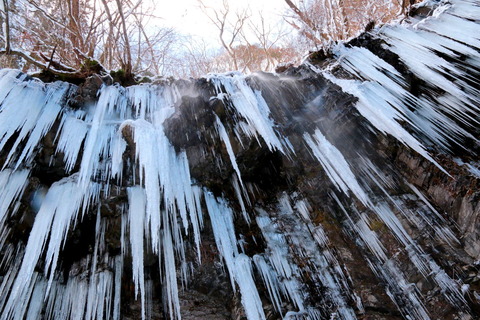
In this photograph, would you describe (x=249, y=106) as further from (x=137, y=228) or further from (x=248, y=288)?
(x=248, y=288)

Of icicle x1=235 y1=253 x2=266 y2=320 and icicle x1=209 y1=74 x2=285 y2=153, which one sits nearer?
icicle x1=235 y1=253 x2=266 y2=320

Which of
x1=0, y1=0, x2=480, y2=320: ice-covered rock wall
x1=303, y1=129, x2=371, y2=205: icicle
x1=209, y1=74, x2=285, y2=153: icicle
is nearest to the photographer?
x1=0, y1=0, x2=480, y2=320: ice-covered rock wall

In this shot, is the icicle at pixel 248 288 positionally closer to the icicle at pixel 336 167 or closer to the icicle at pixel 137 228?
the icicle at pixel 137 228

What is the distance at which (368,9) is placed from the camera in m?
8.73

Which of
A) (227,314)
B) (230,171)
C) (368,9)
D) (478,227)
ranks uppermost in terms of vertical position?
(368,9)

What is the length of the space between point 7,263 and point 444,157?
17.7ft

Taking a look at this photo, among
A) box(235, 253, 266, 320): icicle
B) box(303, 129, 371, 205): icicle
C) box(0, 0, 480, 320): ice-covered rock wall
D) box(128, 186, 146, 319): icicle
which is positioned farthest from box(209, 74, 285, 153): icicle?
box(128, 186, 146, 319): icicle

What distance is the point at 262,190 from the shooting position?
440 cm

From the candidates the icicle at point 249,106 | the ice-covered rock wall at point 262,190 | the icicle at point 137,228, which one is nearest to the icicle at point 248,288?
the ice-covered rock wall at point 262,190

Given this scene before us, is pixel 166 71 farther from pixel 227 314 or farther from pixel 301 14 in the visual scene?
pixel 227 314

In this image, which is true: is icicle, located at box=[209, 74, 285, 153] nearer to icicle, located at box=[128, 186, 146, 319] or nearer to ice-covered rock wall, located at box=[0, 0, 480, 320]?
ice-covered rock wall, located at box=[0, 0, 480, 320]

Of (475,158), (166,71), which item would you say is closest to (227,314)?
(475,158)

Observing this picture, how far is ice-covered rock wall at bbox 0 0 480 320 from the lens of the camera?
3.29 m

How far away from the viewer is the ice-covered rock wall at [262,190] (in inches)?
129
